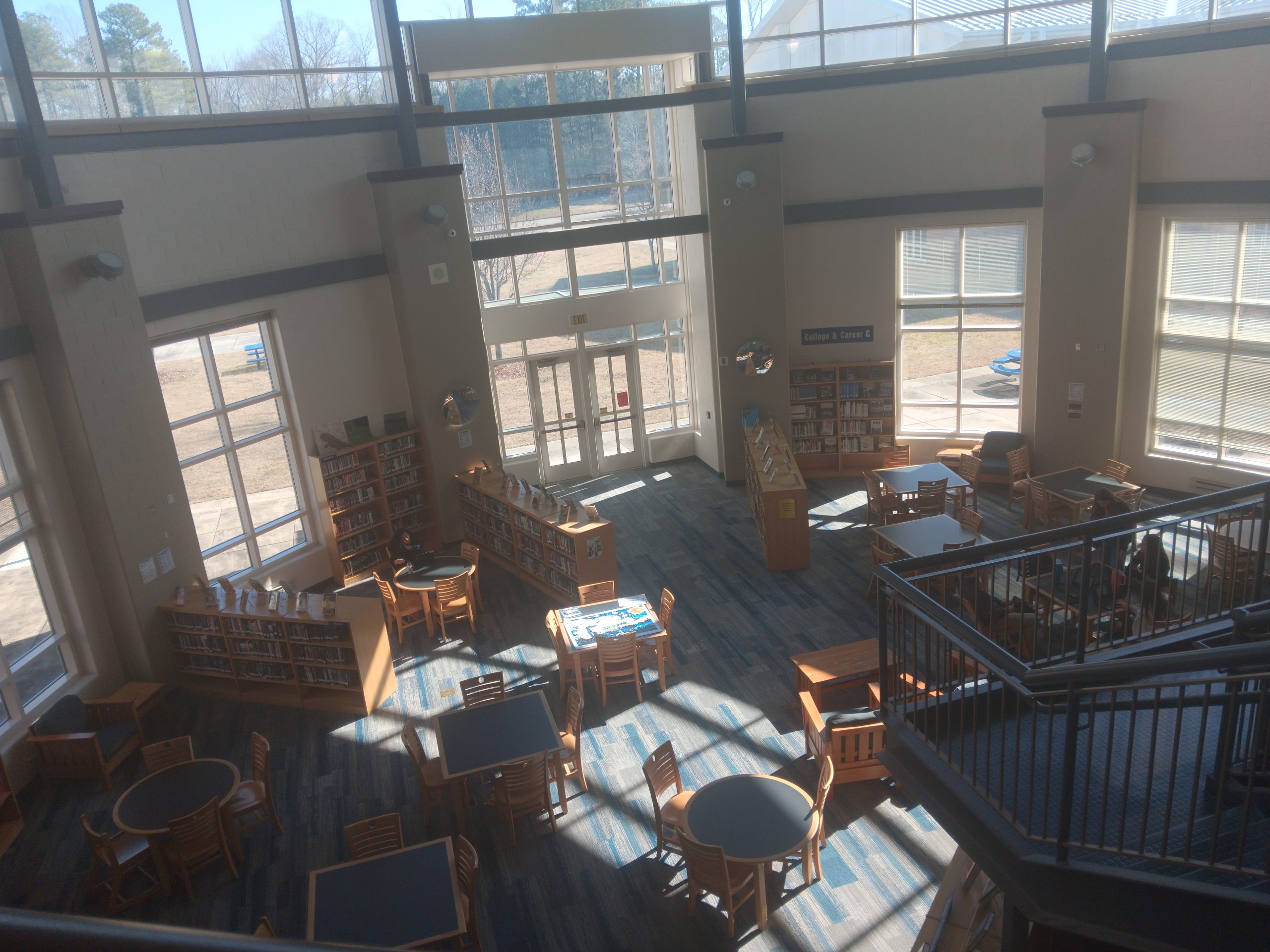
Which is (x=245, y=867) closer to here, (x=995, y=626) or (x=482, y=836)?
(x=482, y=836)

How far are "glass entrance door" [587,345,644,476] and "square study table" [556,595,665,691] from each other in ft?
18.2

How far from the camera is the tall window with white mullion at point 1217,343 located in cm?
1099

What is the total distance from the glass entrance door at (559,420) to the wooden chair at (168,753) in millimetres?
7461

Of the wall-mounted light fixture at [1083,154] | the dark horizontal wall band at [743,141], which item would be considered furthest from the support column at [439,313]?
the wall-mounted light fixture at [1083,154]

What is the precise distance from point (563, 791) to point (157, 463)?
527cm

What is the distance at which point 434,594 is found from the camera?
10578mm

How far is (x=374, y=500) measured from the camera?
40.3ft

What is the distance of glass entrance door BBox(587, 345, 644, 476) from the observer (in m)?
14.6

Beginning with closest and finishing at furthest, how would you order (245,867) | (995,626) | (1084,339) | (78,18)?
(245,867), (995,626), (78,18), (1084,339)

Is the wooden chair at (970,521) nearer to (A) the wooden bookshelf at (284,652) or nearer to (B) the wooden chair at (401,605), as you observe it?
(B) the wooden chair at (401,605)

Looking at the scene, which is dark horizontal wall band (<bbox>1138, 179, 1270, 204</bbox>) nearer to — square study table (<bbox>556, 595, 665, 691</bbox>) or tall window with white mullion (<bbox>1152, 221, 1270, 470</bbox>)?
tall window with white mullion (<bbox>1152, 221, 1270, 470</bbox>)

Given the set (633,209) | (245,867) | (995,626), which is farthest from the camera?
(633,209)

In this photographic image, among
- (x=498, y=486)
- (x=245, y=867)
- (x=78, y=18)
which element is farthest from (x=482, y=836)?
(x=78, y=18)

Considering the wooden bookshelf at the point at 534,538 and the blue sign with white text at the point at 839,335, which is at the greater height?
the blue sign with white text at the point at 839,335
